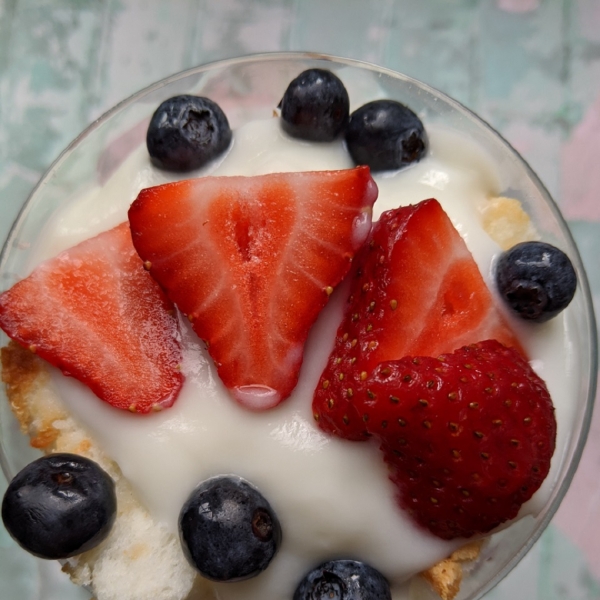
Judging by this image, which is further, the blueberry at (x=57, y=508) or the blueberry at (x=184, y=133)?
the blueberry at (x=184, y=133)

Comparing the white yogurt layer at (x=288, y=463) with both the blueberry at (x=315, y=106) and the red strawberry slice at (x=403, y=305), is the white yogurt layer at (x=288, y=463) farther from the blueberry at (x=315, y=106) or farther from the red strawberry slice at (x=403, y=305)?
the blueberry at (x=315, y=106)

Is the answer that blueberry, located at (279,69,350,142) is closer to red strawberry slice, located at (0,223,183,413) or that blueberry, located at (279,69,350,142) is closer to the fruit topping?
red strawberry slice, located at (0,223,183,413)

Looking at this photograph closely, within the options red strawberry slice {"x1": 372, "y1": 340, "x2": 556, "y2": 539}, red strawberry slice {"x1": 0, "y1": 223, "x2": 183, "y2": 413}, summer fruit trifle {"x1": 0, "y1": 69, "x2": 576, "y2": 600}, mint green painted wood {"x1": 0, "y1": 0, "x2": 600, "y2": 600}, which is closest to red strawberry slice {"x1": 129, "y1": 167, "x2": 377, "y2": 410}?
summer fruit trifle {"x1": 0, "y1": 69, "x2": 576, "y2": 600}

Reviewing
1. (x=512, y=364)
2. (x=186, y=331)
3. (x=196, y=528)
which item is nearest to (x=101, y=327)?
(x=186, y=331)

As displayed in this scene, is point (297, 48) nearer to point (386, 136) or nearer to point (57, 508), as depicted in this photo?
point (386, 136)

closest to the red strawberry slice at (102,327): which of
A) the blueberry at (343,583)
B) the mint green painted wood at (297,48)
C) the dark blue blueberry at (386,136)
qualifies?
the blueberry at (343,583)

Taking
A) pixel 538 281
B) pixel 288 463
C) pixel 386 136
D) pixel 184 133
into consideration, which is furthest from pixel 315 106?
pixel 288 463

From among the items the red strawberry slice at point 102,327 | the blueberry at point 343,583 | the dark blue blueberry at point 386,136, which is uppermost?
the dark blue blueberry at point 386,136
